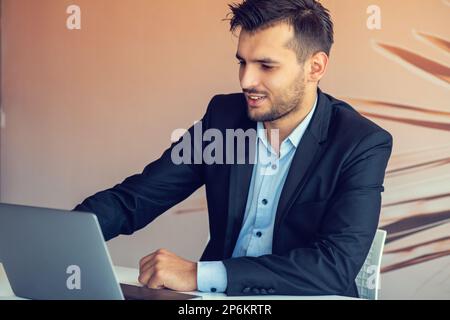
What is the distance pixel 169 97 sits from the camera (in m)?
3.93

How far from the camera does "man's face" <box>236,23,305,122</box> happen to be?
2.22 meters

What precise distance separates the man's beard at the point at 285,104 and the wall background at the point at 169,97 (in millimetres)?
1221

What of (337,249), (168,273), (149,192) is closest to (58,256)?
(168,273)

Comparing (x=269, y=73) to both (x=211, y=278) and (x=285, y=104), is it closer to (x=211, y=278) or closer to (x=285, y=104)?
(x=285, y=104)

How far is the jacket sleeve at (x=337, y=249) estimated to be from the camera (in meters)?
1.78

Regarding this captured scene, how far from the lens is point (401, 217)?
344 centimetres

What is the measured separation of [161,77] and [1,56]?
3.89 feet

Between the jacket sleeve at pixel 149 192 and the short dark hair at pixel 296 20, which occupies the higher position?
the short dark hair at pixel 296 20

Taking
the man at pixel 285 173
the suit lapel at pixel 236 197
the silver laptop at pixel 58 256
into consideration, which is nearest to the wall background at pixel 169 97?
the man at pixel 285 173

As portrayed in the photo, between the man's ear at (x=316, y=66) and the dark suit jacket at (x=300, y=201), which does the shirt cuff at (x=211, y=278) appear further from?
the man's ear at (x=316, y=66)

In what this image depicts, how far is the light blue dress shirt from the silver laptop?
558 mm

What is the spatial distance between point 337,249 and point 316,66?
692 millimetres

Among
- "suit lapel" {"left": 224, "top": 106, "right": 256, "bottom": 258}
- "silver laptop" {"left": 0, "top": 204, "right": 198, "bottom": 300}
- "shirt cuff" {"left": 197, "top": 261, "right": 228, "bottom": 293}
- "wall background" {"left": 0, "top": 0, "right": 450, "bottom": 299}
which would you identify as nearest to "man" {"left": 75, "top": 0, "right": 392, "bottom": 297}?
"suit lapel" {"left": 224, "top": 106, "right": 256, "bottom": 258}
